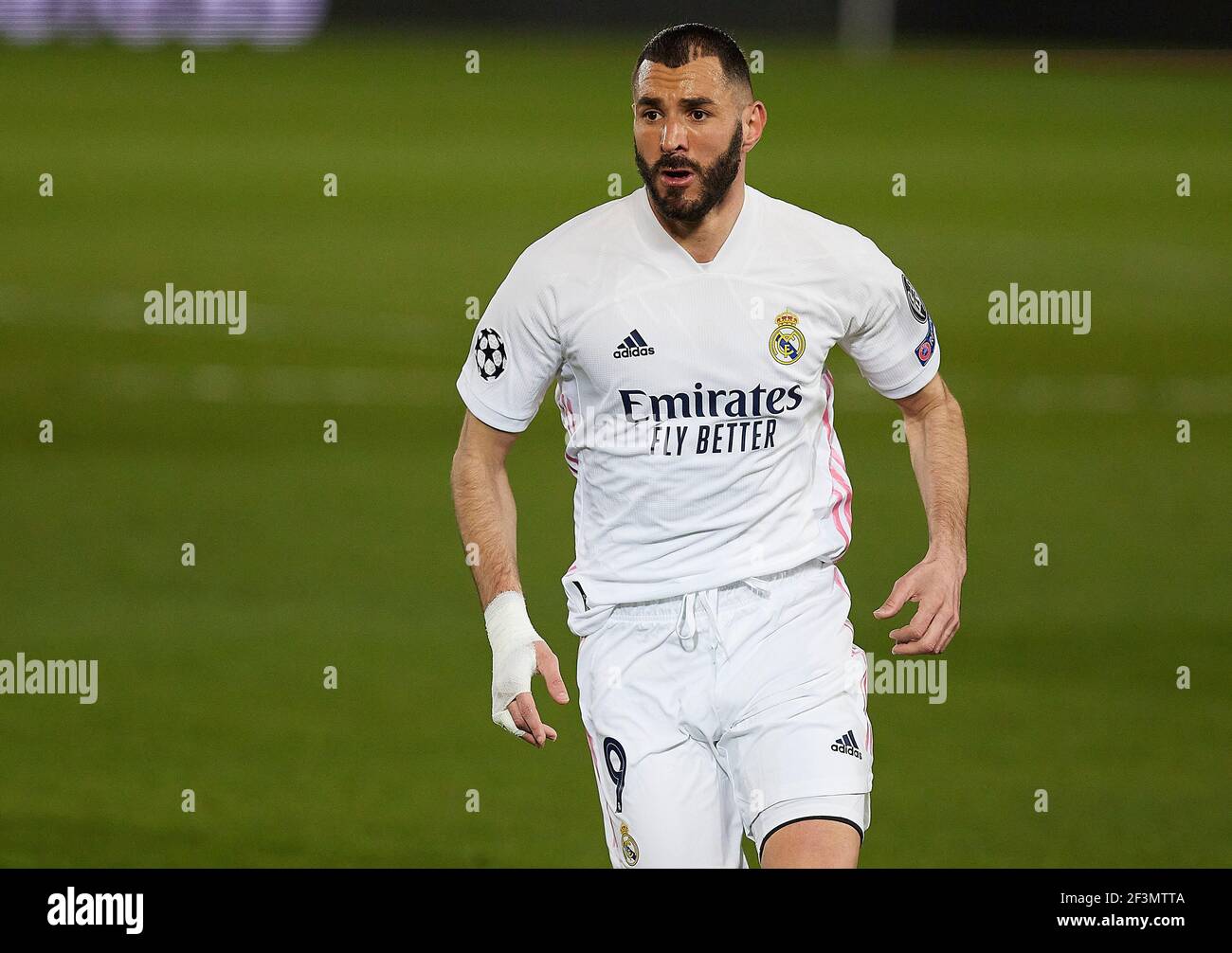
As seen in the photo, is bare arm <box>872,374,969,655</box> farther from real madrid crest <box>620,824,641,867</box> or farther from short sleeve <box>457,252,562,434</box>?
short sleeve <box>457,252,562,434</box>

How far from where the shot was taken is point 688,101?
5797mm

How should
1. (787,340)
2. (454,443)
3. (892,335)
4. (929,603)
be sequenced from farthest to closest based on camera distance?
(454,443) < (892,335) < (787,340) < (929,603)

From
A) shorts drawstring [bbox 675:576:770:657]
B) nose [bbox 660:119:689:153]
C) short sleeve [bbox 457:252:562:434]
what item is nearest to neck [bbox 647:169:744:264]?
nose [bbox 660:119:689:153]

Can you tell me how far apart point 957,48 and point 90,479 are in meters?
31.4

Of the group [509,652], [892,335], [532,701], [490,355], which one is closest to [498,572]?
[509,652]

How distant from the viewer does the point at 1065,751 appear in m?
10.4

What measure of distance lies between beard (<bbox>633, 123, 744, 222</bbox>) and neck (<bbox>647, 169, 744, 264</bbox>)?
0.19 feet

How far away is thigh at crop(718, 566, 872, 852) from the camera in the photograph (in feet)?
18.6

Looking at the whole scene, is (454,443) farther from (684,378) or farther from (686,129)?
(686,129)

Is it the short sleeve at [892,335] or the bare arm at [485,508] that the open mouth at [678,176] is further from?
the bare arm at [485,508]

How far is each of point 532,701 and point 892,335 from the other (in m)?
1.47

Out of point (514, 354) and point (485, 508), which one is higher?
point (514, 354)

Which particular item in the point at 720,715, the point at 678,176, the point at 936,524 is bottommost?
the point at 720,715
